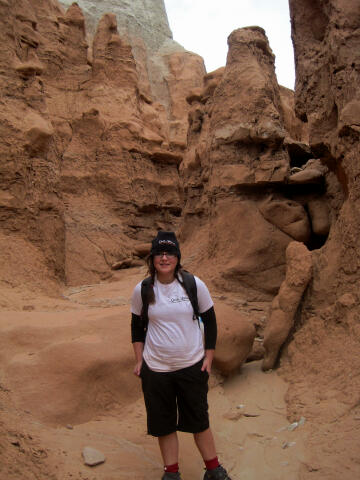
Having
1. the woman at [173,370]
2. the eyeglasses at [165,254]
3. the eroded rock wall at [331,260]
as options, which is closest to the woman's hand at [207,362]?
the woman at [173,370]

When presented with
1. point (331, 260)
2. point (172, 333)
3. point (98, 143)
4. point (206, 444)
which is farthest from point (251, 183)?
point (98, 143)

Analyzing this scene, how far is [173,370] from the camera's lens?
236cm

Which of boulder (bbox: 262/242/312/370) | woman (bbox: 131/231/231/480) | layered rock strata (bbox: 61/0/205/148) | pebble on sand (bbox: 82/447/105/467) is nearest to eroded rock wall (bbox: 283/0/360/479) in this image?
boulder (bbox: 262/242/312/370)

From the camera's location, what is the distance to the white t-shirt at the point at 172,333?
93.0 inches

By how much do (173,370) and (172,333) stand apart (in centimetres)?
20

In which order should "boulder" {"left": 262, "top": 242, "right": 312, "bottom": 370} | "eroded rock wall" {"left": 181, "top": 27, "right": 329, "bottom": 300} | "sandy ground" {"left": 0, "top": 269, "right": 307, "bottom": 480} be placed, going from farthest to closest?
1. "eroded rock wall" {"left": 181, "top": 27, "right": 329, "bottom": 300}
2. "boulder" {"left": 262, "top": 242, "right": 312, "bottom": 370}
3. "sandy ground" {"left": 0, "top": 269, "right": 307, "bottom": 480}

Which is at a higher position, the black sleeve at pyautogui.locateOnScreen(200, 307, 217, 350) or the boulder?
the black sleeve at pyautogui.locateOnScreen(200, 307, 217, 350)

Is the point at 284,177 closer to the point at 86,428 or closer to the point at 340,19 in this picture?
the point at 340,19

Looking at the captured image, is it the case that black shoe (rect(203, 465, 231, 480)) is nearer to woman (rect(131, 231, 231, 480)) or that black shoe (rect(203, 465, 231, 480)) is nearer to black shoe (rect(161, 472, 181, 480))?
woman (rect(131, 231, 231, 480))

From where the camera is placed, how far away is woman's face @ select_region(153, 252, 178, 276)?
8.07 feet

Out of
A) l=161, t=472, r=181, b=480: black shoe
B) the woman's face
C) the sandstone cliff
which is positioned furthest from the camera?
the sandstone cliff

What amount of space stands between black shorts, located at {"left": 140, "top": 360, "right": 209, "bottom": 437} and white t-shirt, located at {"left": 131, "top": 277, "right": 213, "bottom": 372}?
45 millimetres

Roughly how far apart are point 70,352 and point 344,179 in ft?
11.2

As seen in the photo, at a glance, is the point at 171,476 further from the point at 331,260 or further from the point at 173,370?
the point at 331,260
